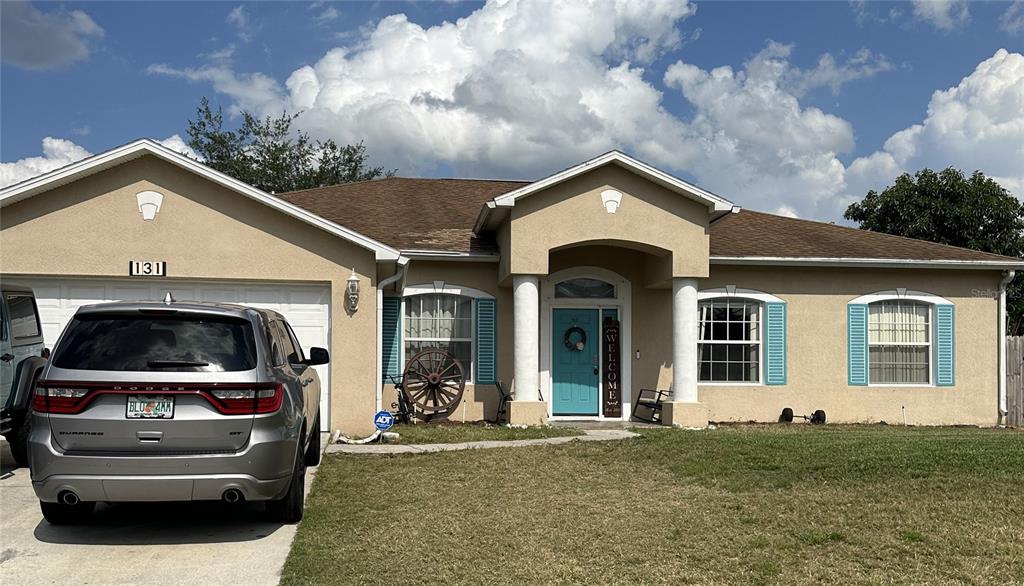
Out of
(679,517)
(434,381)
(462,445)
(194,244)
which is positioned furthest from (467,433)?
(679,517)

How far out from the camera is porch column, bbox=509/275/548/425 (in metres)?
14.6

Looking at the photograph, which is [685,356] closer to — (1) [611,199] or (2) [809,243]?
(1) [611,199]

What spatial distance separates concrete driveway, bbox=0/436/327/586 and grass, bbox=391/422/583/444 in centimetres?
500

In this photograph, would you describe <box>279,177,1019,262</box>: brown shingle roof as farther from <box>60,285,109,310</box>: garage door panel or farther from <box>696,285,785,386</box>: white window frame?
<box>60,285,109,310</box>: garage door panel

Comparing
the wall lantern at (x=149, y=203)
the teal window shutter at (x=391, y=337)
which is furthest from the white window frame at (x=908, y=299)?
the wall lantern at (x=149, y=203)

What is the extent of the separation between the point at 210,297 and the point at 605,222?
20.3 feet

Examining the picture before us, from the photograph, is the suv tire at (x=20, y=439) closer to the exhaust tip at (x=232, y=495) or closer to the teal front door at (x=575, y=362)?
the exhaust tip at (x=232, y=495)

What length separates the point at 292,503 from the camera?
24.1 feet

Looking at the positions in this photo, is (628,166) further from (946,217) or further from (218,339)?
(946,217)

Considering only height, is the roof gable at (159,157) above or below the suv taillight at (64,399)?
above

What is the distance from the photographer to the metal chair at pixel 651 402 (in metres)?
15.9

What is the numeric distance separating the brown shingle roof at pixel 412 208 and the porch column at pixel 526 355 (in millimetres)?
1454

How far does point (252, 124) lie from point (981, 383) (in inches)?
1223

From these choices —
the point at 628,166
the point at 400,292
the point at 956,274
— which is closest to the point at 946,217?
the point at 956,274
